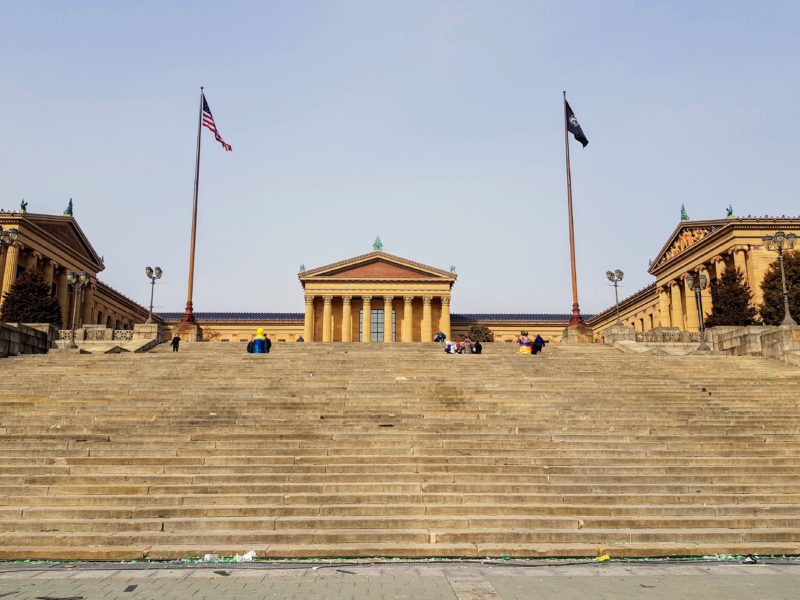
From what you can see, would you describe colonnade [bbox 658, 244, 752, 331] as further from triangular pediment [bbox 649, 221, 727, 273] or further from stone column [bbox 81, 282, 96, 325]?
stone column [bbox 81, 282, 96, 325]

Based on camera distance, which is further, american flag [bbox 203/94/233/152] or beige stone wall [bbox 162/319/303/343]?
beige stone wall [bbox 162/319/303/343]

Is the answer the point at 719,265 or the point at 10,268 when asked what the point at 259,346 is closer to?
the point at 10,268

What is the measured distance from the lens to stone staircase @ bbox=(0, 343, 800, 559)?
8.59m

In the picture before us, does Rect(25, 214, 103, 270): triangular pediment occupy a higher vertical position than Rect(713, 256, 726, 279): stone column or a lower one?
higher

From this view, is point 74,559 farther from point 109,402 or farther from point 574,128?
point 574,128

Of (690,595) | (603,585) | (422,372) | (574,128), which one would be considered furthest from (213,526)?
(574,128)

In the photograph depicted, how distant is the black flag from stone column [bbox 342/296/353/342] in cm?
3951

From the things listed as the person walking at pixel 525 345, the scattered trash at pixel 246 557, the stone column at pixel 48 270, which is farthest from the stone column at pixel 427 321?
the scattered trash at pixel 246 557

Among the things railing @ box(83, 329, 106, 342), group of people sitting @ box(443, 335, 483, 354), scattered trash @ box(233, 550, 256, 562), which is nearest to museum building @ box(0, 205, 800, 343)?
railing @ box(83, 329, 106, 342)

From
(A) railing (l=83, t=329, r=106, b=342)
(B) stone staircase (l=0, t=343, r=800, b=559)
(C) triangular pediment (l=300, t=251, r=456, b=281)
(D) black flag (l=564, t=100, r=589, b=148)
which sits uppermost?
(D) black flag (l=564, t=100, r=589, b=148)

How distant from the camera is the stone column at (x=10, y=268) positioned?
48.3 metres

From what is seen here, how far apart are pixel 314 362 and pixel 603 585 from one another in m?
15.4

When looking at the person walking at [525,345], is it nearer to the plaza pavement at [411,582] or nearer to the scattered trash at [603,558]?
the scattered trash at [603,558]

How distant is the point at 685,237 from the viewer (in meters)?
66.2
